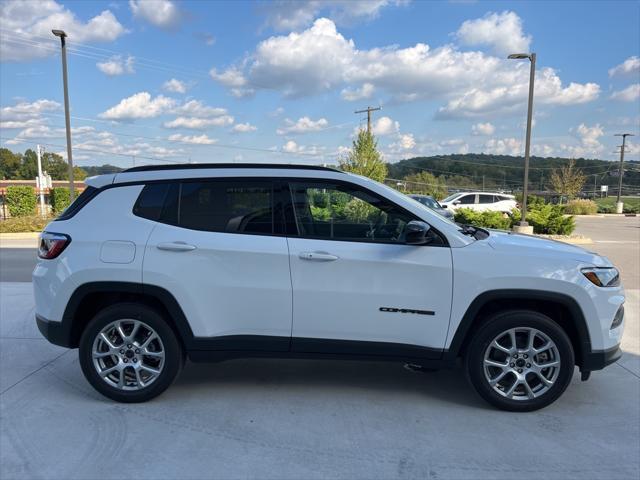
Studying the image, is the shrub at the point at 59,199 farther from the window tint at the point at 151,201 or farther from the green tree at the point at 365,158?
the window tint at the point at 151,201

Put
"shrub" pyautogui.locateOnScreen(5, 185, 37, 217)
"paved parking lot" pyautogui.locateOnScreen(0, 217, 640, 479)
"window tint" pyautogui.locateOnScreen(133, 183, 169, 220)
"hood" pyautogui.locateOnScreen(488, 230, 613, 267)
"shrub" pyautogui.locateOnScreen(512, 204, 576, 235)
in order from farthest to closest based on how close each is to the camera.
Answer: "shrub" pyautogui.locateOnScreen(5, 185, 37, 217)
"shrub" pyautogui.locateOnScreen(512, 204, 576, 235)
"window tint" pyautogui.locateOnScreen(133, 183, 169, 220)
"hood" pyautogui.locateOnScreen(488, 230, 613, 267)
"paved parking lot" pyautogui.locateOnScreen(0, 217, 640, 479)

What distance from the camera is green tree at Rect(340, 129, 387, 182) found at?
1007 inches

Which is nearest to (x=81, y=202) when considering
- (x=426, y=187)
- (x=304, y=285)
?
(x=304, y=285)

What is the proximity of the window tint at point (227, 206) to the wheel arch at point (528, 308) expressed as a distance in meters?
1.61

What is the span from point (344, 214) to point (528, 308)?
5.10ft

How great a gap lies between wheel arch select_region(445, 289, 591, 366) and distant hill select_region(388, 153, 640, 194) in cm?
7482

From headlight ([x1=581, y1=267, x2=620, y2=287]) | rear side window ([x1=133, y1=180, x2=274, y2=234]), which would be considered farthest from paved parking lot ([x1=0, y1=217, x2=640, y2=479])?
rear side window ([x1=133, y1=180, x2=274, y2=234])

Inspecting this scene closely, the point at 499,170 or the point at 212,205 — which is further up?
the point at 499,170

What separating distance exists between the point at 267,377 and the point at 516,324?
2.12m

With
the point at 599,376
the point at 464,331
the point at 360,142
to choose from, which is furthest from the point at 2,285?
the point at 360,142

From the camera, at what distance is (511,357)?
3479 mm

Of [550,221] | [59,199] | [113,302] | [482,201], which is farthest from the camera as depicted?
[482,201]

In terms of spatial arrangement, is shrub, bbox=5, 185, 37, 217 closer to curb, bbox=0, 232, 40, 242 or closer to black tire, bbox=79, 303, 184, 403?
curb, bbox=0, 232, 40, 242

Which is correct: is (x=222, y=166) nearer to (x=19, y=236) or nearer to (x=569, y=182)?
(x=19, y=236)
